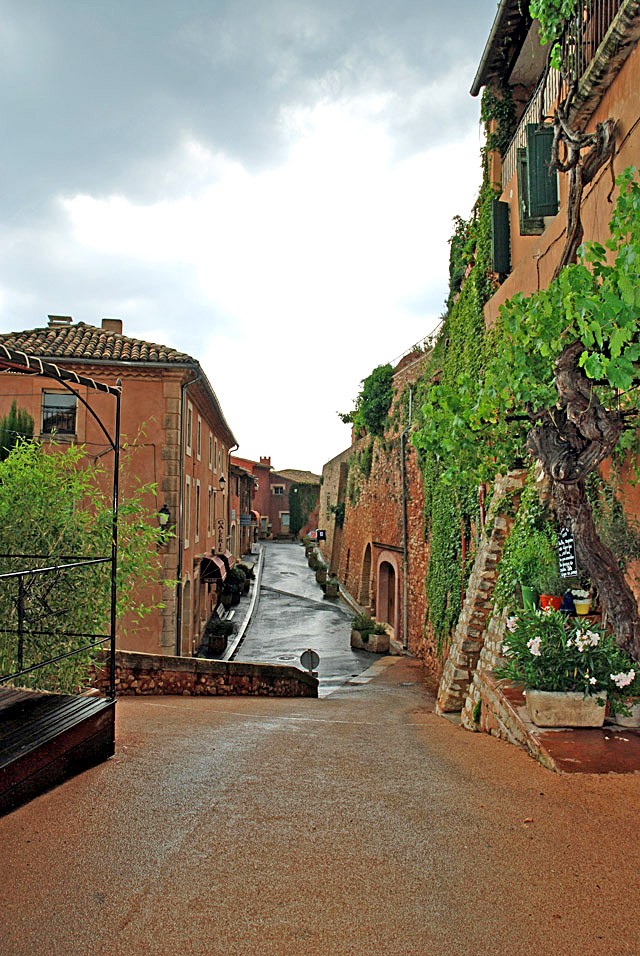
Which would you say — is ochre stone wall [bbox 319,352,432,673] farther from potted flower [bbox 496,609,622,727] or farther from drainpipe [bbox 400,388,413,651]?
potted flower [bbox 496,609,622,727]

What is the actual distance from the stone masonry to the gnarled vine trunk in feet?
14.2

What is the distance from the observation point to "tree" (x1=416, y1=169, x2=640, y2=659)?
11.5 feet

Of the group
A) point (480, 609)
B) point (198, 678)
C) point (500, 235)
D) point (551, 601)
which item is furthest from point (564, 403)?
point (198, 678)

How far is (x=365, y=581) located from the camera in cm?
2495

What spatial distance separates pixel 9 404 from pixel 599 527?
1164 centimetres

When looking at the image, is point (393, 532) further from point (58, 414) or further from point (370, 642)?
point (58, 414)

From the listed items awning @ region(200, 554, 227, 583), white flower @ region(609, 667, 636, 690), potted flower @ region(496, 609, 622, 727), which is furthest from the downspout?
white flower @ region(609, 667, 636, 690)

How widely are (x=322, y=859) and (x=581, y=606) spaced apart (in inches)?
166

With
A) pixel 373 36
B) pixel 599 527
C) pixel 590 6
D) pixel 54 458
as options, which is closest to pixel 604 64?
pixel 590 6

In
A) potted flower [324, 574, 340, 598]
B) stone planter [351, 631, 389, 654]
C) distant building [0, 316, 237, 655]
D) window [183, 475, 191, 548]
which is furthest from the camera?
potted flower [324, 574, 340, 598]

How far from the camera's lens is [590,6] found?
235 inches

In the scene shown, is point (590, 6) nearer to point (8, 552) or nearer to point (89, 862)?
point (8, 552)

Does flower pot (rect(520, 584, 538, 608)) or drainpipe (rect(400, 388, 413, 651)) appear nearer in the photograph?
flower pot (rect(520, 584, 538, 608))

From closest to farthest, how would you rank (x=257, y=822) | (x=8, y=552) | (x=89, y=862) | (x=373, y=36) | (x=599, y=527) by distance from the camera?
(x=89, y=862)
(x=257, y=822)
(x=8, y=552)
(x=599, y=527)
(x=373, y=36)
